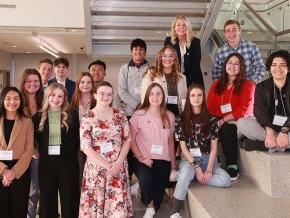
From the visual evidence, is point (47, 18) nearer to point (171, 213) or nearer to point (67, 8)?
point (67, 8)

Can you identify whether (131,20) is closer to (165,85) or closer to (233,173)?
(165,85)

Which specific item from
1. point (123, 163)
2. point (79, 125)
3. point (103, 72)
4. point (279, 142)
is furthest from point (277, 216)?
point (103, 72)

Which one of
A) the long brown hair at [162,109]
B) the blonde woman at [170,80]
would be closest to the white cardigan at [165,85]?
the blonde woman at [170,80]

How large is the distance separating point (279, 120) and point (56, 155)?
6.24ft

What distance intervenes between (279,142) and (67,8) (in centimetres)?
551

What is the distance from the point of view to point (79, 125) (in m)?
3.05

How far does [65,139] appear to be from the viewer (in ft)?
9.62

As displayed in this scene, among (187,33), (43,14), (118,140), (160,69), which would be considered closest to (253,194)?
(118,140)

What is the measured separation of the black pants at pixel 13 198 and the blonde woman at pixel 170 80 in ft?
4.64

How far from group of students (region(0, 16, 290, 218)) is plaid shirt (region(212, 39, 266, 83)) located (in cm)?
44

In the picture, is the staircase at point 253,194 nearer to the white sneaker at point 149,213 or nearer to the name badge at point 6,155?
the white sneaker at point 149,213

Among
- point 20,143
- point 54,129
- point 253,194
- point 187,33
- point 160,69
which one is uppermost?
point 187,33

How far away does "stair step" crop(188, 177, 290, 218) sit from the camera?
2.29 metres

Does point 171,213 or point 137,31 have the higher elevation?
point 137,31
